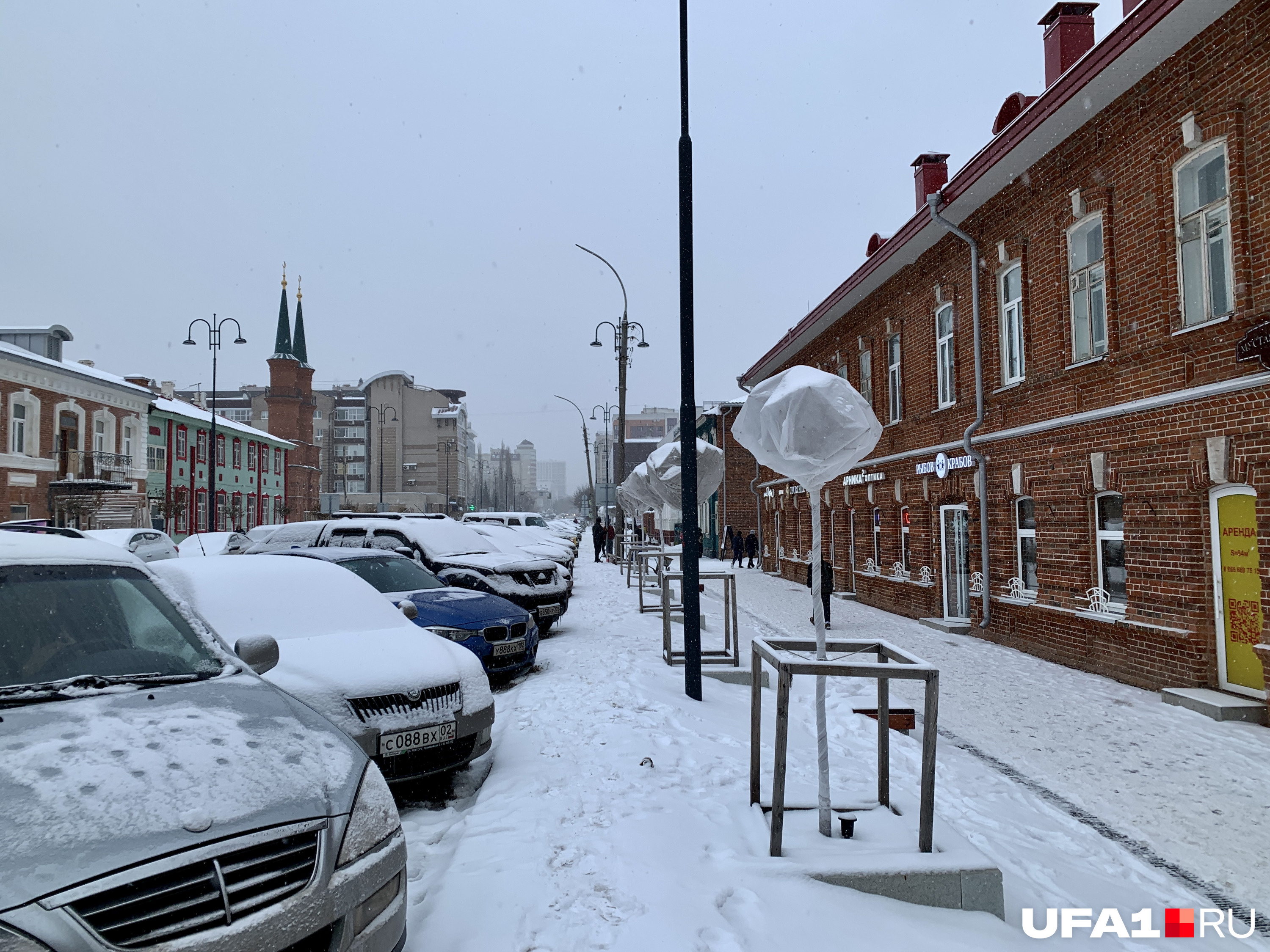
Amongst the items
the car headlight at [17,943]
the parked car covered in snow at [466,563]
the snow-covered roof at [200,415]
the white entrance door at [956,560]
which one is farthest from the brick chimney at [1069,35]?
the snow-covered roof at [200,415]

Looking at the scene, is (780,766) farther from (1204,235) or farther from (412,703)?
(1204,235)

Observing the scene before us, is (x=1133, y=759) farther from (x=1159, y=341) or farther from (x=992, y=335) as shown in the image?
(x=992, y=335)

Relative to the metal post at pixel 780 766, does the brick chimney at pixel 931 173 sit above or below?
above

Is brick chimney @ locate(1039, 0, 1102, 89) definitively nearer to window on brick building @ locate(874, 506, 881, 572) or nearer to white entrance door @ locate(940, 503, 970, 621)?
white entrance door @ locate(940, 503, 970, 621)

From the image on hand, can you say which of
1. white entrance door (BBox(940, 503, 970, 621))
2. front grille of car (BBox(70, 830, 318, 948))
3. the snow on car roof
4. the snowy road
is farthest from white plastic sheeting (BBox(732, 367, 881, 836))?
white entrance door (BBox(940, 503, 970, 621))

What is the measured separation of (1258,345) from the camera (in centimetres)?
737

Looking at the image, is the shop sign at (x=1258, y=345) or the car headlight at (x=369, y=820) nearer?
the car headlight at (x=369, y=820)

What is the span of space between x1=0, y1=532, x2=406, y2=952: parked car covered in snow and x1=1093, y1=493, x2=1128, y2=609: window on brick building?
9812 millimetres

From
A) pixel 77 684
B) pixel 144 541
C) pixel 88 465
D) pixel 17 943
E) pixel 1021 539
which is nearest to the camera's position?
pixel 17 943

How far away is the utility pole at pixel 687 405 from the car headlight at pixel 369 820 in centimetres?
445

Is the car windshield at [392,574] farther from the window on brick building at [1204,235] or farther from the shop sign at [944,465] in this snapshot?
the shop sign at [944,465]

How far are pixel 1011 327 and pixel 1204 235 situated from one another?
14.1 feet

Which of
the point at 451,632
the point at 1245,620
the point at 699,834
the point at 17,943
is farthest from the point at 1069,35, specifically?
the point at 17,943

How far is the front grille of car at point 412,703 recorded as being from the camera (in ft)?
15.2
